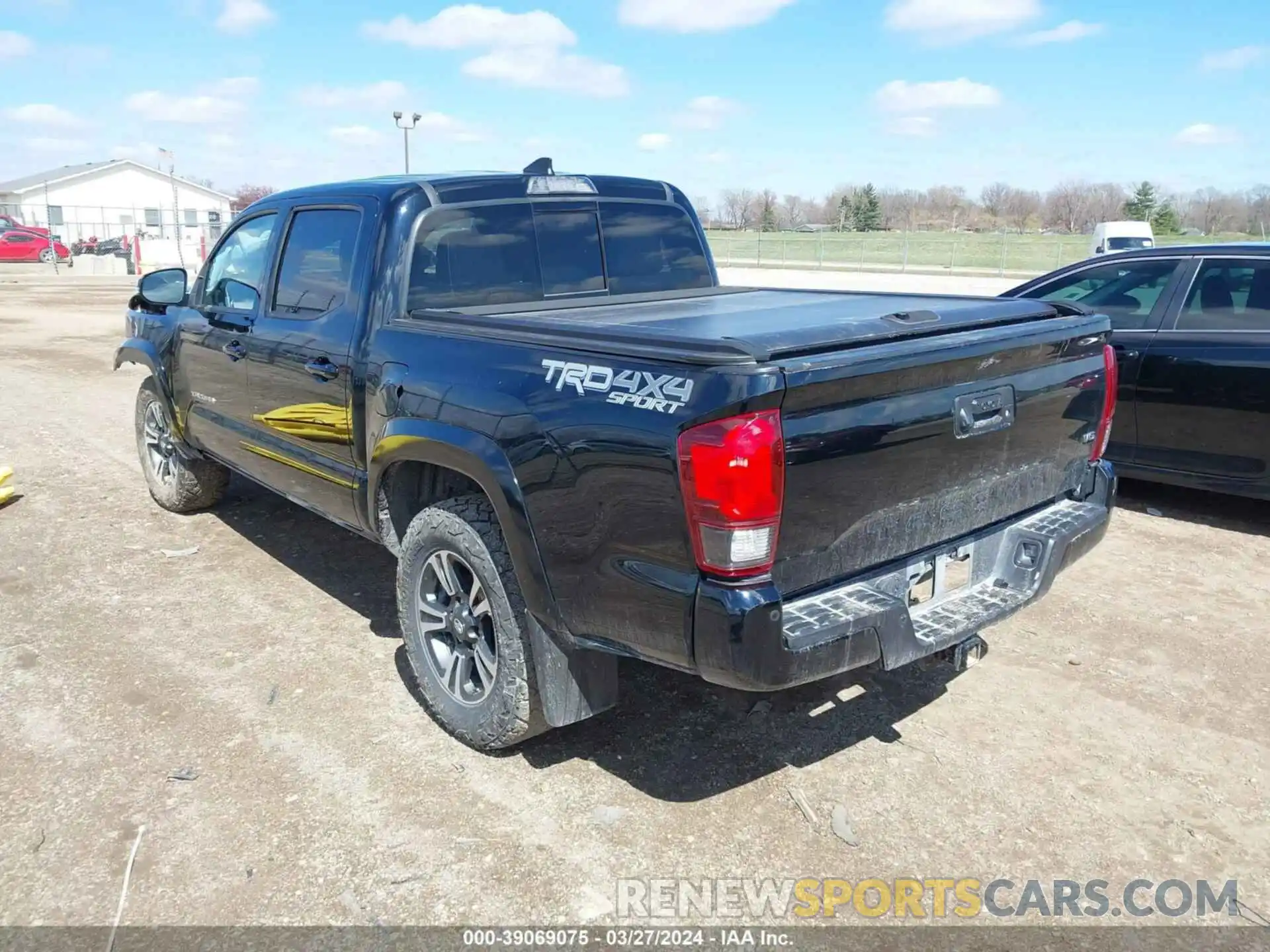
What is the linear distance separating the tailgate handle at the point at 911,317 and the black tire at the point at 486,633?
1.41 meters

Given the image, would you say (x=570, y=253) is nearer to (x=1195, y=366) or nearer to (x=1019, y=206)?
(x=1195, y=366)

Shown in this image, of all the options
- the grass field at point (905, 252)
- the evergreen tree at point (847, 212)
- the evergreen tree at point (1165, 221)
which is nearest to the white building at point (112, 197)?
the grass field at point (905, 252)

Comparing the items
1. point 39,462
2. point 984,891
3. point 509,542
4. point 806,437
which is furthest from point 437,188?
point 39,462

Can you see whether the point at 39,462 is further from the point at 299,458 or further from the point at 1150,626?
the point at 1150,626

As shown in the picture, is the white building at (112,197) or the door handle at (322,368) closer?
the door handle at (322,368)

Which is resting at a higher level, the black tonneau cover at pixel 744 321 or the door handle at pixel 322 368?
the black tonneau cover at pixel 744 321

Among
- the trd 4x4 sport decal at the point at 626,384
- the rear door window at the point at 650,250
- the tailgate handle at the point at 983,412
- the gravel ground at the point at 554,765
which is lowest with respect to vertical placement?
the gravel ground at the point at 554,765

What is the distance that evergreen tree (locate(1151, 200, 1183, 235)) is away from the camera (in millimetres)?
59969

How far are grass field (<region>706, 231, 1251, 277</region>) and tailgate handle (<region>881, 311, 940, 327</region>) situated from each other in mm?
38036

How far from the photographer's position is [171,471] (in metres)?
6.16

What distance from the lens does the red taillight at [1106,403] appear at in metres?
3.65

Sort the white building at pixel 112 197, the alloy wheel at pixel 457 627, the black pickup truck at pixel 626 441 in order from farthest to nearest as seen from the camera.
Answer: the white building at pixel 112 197 → the alloy wheel at pixel 457 627 → the black pickup truck at pixel 626 441

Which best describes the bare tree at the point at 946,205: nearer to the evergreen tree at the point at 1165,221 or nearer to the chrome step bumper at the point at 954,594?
the evergreen tree at the point at 1165,221

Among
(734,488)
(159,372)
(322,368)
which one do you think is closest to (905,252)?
(159,372)
